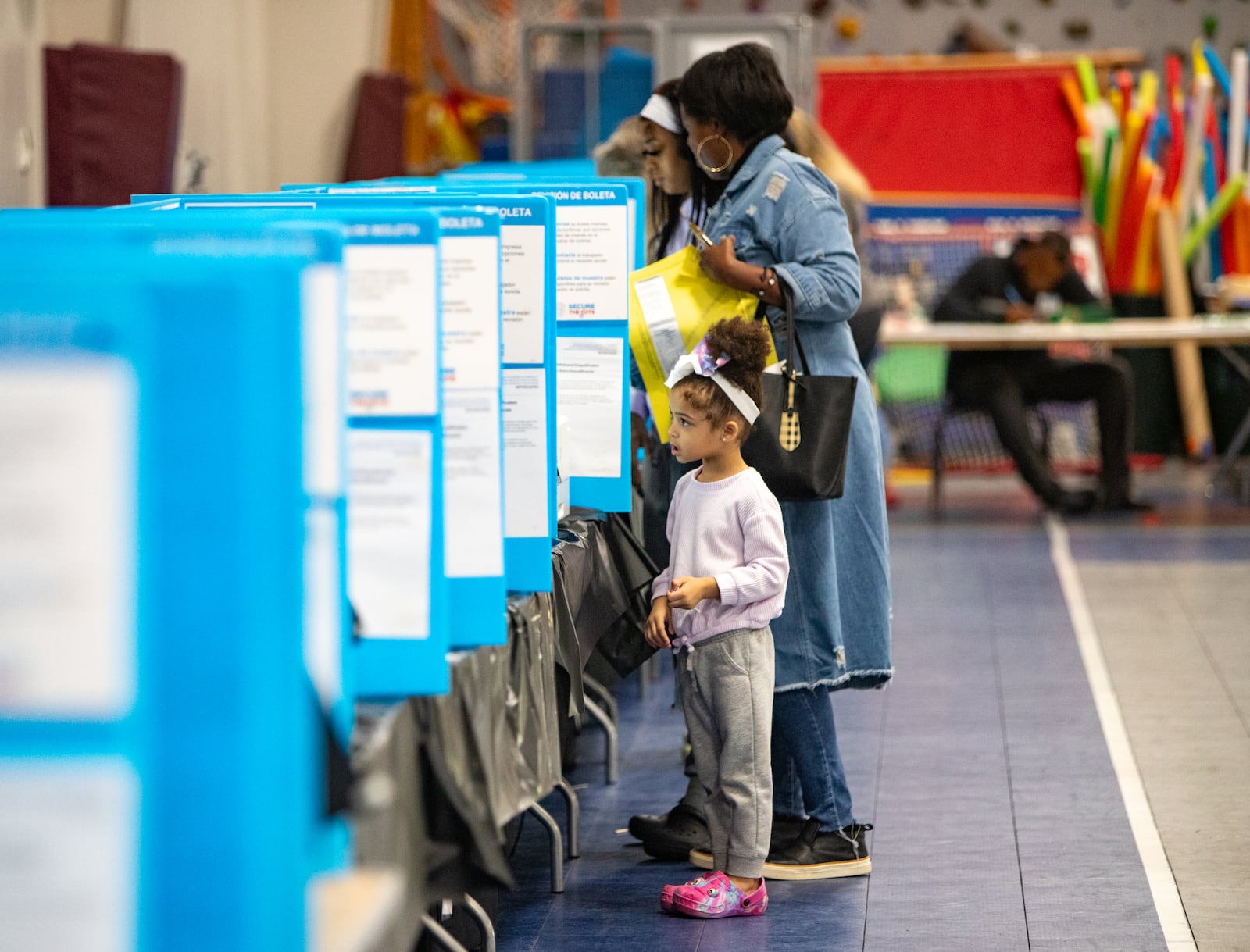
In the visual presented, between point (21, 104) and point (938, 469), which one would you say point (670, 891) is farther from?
point (938, 469)

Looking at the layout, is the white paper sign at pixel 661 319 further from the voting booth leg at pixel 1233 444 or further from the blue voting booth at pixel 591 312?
the voting booth leg at pixel 1233 444

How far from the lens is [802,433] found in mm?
3135

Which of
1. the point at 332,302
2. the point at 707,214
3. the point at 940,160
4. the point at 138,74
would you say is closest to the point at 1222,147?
the point at 940,160

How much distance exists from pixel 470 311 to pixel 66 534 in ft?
2.83

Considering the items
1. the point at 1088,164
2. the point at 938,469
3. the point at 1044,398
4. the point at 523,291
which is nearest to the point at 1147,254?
the point at 1088,164

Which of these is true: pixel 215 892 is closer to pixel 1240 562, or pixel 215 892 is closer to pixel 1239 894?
pixel 1239 894

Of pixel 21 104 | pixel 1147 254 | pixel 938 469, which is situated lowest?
pixel 938 469

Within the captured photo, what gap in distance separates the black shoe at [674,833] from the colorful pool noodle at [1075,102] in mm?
7849

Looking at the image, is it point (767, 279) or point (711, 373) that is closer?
point (711, 373)

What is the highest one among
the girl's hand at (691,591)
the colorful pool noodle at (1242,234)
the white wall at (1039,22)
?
the white wall at (1039,22)

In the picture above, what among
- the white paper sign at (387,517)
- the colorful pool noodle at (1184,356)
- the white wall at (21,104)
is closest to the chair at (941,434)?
the colorful pool noodle at (1184,356)

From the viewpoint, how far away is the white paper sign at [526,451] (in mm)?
2344

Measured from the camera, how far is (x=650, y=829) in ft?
11.8

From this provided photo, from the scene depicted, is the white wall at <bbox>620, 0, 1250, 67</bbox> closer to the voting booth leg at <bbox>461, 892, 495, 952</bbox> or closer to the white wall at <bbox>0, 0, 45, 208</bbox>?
the white wall at <bbox>0, 0, 45, 208</bbox>
